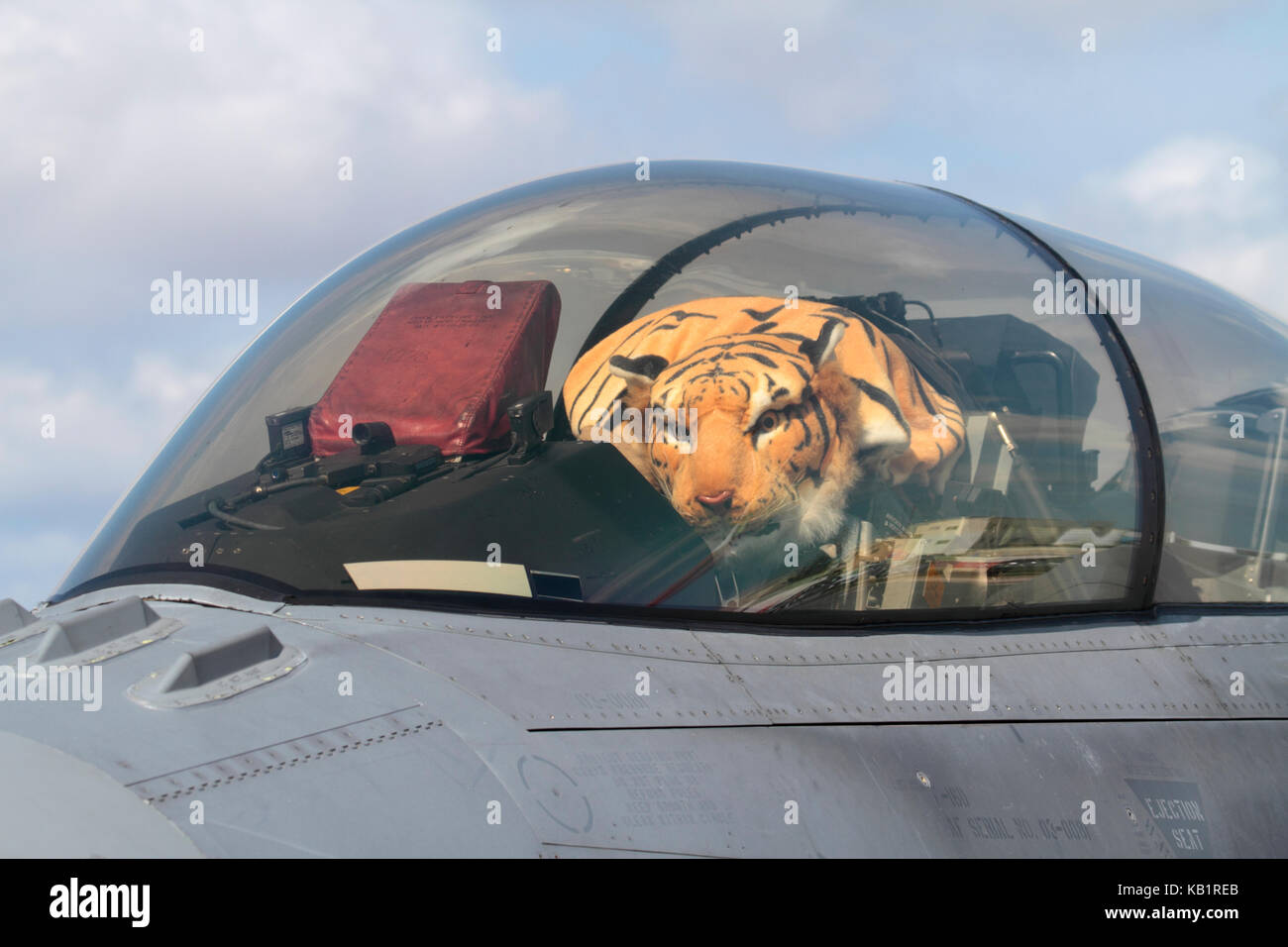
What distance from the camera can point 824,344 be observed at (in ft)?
8.70

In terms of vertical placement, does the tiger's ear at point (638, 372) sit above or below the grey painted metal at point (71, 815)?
above

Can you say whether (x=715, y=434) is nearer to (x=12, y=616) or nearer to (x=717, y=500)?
(x=717, y=500)

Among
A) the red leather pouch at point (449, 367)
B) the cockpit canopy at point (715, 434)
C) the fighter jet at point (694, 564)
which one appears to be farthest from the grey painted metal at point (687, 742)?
the red leather pouch at point (449, 367)

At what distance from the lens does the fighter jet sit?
1709mm

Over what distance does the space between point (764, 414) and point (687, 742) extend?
90 cm

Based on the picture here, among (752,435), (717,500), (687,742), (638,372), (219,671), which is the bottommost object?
(687,742)

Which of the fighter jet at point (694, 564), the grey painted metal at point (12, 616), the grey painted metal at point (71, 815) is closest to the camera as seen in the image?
the grey painted metal at point (71, 815)

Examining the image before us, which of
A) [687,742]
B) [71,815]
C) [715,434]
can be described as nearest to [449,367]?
[715,434]

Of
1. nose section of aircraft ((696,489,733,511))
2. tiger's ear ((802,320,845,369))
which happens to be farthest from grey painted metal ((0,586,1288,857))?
tiger's ear ((802,320,845,369))

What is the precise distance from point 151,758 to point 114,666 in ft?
1.28

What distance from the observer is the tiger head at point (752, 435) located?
245 centimetres

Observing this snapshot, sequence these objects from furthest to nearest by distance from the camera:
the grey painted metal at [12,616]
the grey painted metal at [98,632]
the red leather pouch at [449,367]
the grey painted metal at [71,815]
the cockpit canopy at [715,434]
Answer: the red leather pouch at [449,367] < the cockpit canopy at [715,434] < the grey painted metal at [12,616] < the grey painted metal at [98,632] < the grey painted metal at [71,815]

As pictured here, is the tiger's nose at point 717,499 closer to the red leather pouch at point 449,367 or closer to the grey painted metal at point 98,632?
the red leather pouch at point 449,367

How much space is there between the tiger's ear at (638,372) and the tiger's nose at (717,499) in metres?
0.30
